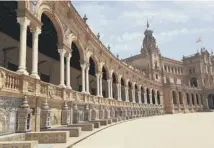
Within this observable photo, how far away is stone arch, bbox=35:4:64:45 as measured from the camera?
1210 centimetres

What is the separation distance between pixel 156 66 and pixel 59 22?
160ft

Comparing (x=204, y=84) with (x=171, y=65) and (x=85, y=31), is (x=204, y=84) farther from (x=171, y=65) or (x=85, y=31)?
(x=85, y=31)

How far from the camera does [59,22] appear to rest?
14.7 meters

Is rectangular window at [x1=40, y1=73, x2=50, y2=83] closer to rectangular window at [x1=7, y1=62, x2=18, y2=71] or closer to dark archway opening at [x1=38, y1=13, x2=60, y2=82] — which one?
dark archway opening at [x1=38, y1=13, x2=60, y2=82]

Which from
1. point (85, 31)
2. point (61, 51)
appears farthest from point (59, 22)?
point (85, 31)

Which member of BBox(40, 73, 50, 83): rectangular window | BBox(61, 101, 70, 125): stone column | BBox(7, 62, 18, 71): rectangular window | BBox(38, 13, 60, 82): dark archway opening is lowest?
BBox(61, 101, 70, 125): stone column

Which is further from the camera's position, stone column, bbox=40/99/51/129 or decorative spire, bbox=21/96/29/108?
stone column, bbox=40/99/51/129

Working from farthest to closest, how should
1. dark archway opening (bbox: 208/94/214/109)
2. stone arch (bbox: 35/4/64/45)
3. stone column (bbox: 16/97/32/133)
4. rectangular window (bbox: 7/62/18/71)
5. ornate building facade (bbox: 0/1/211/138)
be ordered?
dark archway opening (bbox: 208/94/214/109), rectangular window (bbox: 7/62/18/71), stone arch (bbox: 35/4/64/45), ornate building facade (bbox: 0/1/211/138), stone column (bbox: 16/97/32/133)

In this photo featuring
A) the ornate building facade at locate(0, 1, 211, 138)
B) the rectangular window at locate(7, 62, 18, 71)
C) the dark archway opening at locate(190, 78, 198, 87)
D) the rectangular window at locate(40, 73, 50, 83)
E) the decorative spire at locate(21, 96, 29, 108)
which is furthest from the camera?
the dark archway opening at locate(190, 78, 198, 87)

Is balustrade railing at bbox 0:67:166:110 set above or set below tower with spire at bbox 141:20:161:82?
below

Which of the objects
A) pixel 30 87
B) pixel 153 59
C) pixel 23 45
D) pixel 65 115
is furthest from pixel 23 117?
pixel 153 59

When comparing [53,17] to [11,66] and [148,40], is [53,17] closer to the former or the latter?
[11,66]

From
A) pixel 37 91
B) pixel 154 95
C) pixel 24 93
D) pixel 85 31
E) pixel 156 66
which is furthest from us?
pixel 156 66

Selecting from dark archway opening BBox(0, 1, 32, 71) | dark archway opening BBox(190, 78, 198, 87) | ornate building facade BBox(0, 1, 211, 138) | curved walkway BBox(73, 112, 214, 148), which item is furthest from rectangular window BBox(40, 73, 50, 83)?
dark archway opening BBox(190, 78, 198, 87)
